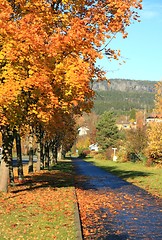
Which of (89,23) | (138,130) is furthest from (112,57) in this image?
(138,130)

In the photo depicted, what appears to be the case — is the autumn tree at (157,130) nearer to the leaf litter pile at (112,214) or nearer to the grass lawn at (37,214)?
the leaf litter pile at (112,214)

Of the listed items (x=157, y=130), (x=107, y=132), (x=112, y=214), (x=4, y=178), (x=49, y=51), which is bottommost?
(x=112, y=214)

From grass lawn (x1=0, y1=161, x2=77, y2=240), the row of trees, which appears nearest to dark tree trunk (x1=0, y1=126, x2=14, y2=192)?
grass lawn (x1=0, y1=161, x2=77, y2=240)

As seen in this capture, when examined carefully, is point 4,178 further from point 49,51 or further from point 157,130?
point 157,130

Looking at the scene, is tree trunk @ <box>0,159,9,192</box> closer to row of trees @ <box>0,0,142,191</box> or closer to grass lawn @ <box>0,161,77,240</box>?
grass lawn @ <box>0,161,77,240</box>

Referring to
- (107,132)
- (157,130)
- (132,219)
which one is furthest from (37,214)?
(107,132)

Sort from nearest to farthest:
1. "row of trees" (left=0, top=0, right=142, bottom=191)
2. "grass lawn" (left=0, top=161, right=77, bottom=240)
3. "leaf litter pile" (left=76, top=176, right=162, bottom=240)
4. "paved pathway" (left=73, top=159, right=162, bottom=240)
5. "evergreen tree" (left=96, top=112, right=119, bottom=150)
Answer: "grass lawn" (left=0, top=161, right=77, bottom=240)
"paved pathway" (left=73, top=159, right=162, bottom=240)
"leaf litter pile" (left=76, top=176, right=162, bottom=240)
"row of trees" (left=0, top=0, right=142, bottom=191)
"evergreen tree" (left=96, top=112, right=119, bottom=150)

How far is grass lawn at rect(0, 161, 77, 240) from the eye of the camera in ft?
34.7

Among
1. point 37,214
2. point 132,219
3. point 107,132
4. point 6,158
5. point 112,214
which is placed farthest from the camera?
point 107,132

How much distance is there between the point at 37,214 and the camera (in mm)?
13516

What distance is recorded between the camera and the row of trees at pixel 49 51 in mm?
14898

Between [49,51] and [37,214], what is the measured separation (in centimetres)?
623

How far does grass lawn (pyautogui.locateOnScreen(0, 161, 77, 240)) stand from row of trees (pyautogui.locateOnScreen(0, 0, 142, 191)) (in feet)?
10.6

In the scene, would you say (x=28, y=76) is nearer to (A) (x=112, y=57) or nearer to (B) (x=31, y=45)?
(B) (x=31, y=45)
